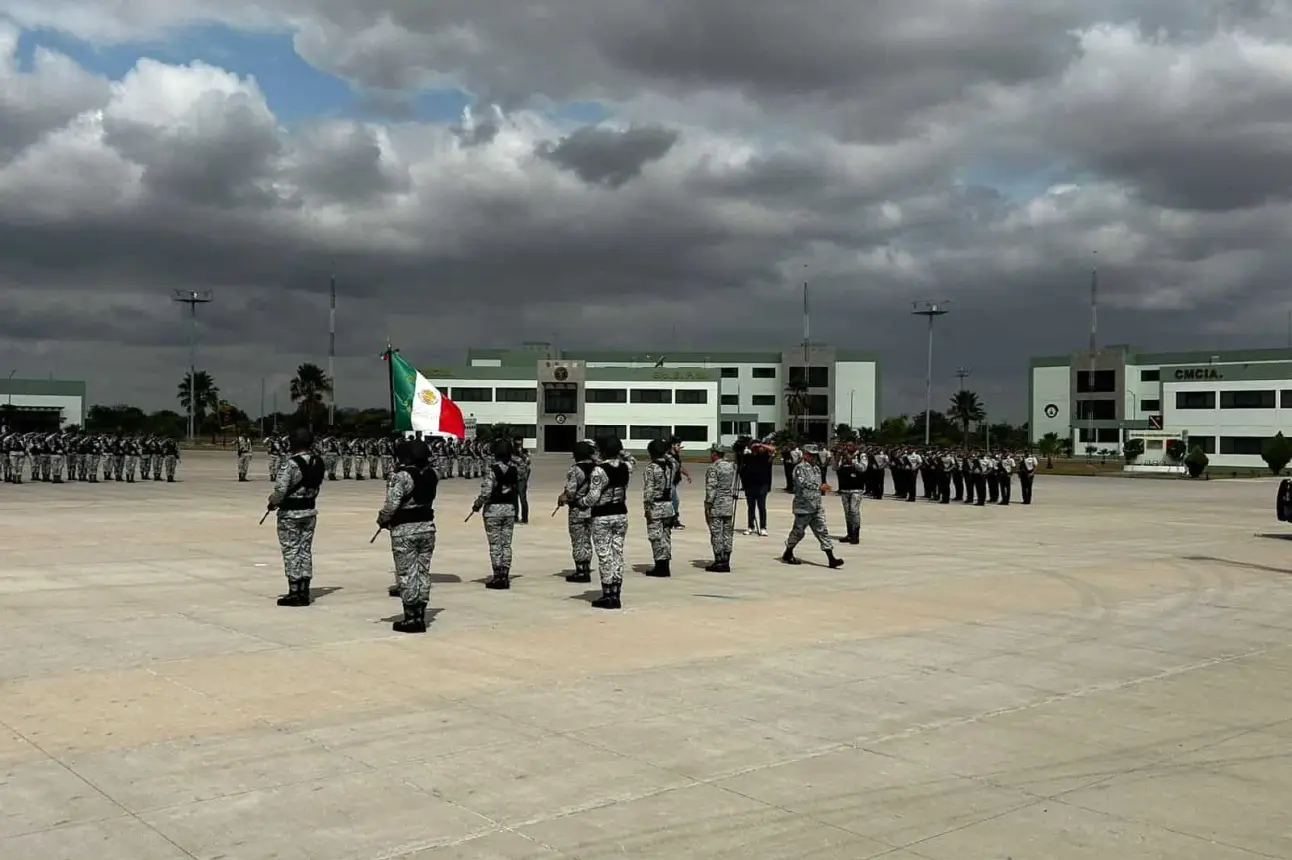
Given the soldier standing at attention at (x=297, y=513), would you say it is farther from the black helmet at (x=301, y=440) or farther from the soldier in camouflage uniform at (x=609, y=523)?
the soldier in camouflage uniform at (x=609, y=523)

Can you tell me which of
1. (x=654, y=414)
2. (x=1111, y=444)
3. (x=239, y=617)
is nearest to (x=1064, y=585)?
(x=239, y=617)

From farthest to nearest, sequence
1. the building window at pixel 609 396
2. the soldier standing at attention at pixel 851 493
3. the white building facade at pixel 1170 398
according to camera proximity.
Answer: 1. the building window at pixel 609 396
2. the white building facade at pixel 1170 398
3. the soldier standing at attention at pixel 851 493

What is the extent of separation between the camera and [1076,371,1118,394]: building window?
360 ft

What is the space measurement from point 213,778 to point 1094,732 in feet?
17.3

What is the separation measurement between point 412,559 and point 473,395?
96.4m

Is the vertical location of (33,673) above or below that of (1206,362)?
below

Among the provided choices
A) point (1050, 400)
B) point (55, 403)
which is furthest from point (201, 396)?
point (1050, 400)

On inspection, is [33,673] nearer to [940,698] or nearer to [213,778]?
[213,778]

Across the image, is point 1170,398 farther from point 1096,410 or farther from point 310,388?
point 310,388

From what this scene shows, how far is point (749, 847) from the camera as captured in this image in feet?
16.6

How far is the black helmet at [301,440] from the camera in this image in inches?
460

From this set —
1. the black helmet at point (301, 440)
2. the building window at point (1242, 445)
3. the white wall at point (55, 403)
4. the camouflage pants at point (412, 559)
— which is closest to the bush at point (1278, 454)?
the building window at point (1242, 445)

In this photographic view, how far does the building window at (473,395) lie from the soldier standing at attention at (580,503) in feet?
302

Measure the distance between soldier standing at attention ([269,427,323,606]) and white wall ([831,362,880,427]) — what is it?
356 ft
